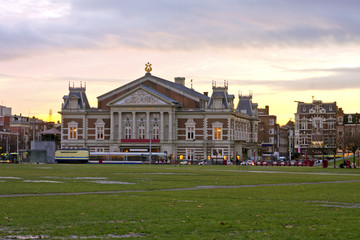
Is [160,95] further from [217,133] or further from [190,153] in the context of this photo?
[217,133]

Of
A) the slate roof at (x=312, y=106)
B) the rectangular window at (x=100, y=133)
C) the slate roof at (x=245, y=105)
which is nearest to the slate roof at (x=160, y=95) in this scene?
the rectangular window at (x=100, y=133)

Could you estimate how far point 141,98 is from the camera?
13950cm

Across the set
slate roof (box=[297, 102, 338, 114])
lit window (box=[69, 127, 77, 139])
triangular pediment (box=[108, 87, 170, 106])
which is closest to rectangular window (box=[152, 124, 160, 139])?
triangular pediment (box=[108, 87, 170, 106])

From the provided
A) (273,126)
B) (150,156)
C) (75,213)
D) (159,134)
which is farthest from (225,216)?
(273,126)

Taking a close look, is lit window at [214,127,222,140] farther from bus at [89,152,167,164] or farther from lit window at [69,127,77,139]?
lit window at [69,127,77,139]

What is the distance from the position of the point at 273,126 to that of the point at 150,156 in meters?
76.0

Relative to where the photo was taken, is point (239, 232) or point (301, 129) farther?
point (301, 129)

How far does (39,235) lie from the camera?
17797 millimetres

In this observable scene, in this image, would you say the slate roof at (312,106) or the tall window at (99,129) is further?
the slate roof at (312,106)

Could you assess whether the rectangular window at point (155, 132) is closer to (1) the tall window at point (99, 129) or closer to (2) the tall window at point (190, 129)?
(2) the tall window at point (190, 129)

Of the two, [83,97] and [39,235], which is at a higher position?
[83,97]

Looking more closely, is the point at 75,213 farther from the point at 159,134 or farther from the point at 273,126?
the point at 273,126

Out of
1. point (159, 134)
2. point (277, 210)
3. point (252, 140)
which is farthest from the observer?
point (252, 140)

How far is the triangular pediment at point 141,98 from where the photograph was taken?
13862 cm
